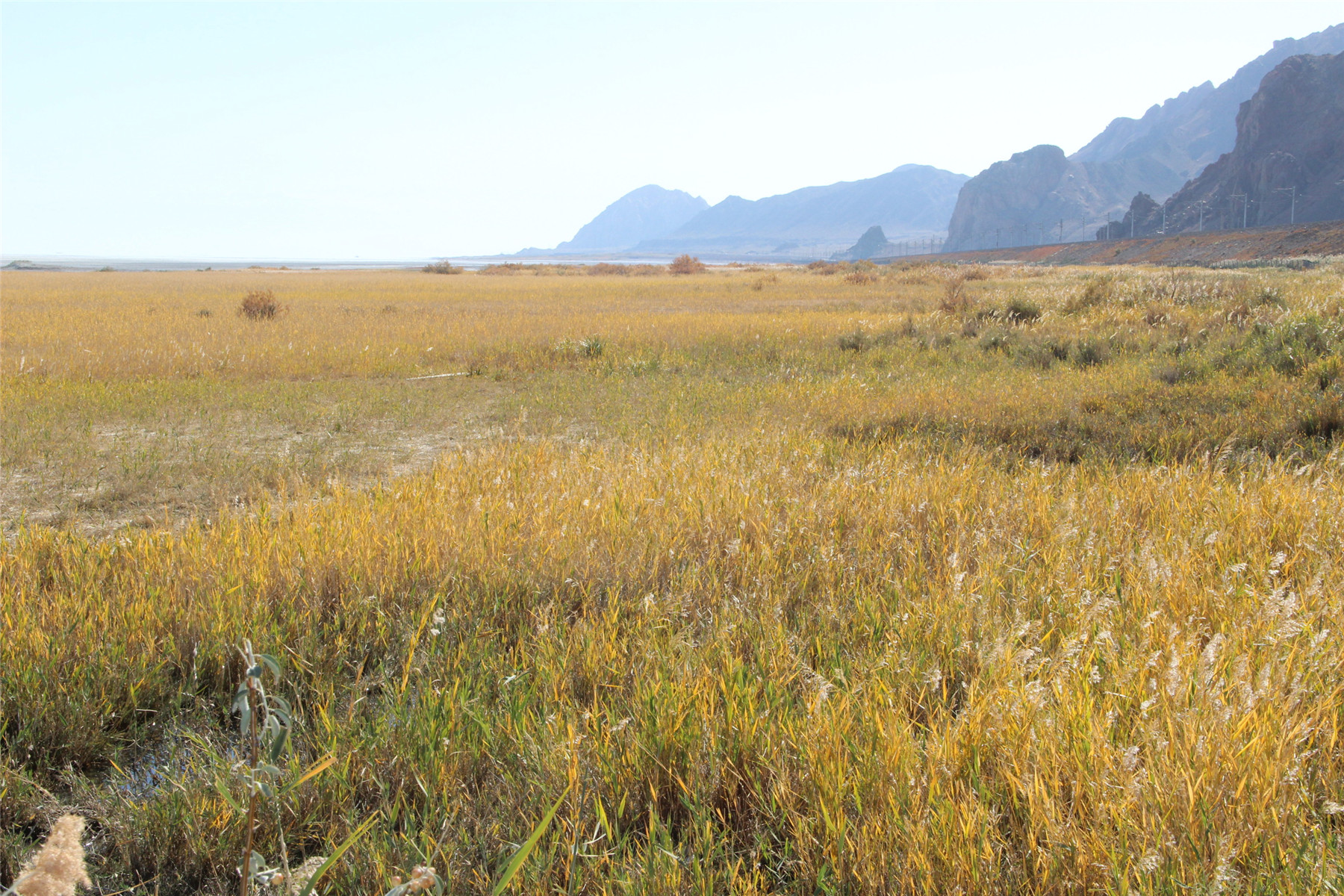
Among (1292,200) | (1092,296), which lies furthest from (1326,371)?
(1292,200)

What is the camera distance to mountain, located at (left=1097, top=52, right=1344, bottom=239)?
133000mm

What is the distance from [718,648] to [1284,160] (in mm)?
182857

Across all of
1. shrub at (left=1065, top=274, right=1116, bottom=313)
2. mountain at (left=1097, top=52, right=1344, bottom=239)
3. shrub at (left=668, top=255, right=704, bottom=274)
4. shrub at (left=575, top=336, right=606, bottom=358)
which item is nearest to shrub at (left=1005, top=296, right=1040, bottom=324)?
shrub at (left=1065, top=274, right=1116, bottom=313)

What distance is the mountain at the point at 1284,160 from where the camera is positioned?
13300 centimetres

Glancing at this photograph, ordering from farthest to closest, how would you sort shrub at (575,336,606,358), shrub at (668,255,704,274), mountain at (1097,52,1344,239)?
mountain at (1097,52,1344,239) → shrub at (668,255,704,274) → shrub at (575,336,606,358)

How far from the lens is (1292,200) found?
424ft

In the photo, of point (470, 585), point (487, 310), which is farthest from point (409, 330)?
point (470, 585)

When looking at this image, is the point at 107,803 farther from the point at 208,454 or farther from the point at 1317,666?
the point at 208,454

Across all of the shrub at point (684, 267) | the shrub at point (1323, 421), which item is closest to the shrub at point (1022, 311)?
the shrub at point (1323, 421)

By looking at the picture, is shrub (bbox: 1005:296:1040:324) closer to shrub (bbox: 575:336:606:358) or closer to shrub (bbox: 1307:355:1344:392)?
shrub (bbox: 1307:355:1344:392)

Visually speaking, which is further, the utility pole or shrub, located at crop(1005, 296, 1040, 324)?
the utility pole

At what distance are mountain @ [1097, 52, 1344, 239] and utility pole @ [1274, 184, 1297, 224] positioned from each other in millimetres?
186

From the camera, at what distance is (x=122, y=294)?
1156 inches

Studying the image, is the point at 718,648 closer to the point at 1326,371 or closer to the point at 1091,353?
the point at 1326,371
